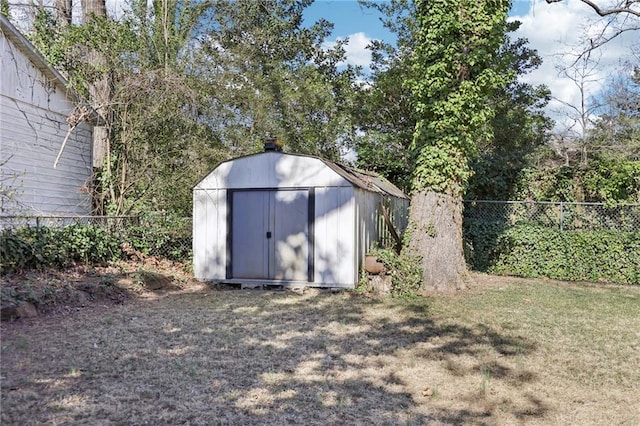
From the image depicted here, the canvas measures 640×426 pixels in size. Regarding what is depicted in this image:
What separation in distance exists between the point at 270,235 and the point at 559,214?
697 centimetres

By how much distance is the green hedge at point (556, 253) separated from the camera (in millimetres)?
9406

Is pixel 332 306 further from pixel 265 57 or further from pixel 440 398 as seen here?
pixel 265 57

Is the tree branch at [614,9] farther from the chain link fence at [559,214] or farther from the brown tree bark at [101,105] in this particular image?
the brown tree bark at [101,105]

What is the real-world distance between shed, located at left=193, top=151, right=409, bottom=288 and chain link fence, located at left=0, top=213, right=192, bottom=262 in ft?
4.21

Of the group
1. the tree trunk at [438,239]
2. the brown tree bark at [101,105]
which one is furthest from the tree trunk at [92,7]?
the tree trunk at [438,239]

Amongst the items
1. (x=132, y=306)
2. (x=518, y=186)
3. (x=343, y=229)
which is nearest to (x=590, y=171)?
(x=518, y=186)

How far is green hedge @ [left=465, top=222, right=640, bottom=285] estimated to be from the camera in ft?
30.9

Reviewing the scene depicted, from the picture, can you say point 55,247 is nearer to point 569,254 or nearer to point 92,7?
point 92,7

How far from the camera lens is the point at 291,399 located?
11.3ft

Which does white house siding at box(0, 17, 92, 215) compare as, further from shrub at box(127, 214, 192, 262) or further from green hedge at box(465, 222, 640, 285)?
green hedge at box(465, 222, 640, 285)

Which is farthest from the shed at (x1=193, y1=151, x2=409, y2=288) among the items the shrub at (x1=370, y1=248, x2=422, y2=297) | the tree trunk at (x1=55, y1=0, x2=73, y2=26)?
the tree trunk at (x1=55, y1=0, x2=73, y2=26)

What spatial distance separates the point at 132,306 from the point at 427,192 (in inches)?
203

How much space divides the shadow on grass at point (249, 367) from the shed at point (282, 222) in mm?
1749

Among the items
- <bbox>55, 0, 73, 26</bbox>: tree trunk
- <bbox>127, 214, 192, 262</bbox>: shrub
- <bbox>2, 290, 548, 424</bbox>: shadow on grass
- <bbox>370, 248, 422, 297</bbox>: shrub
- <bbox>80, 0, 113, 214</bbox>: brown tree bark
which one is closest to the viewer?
<bbox>2, 290, 548, 424</bbox>: shadow on grass
